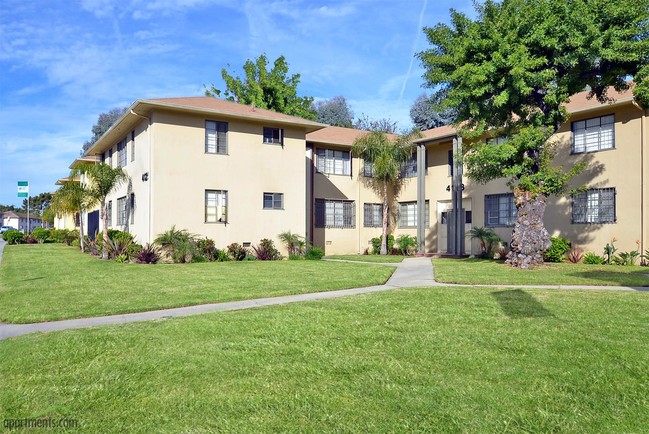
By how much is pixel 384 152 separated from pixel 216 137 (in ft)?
26.6

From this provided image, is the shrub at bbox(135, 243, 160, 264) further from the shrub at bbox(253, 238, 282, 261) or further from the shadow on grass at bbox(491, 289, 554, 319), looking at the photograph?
Result: the shadow on grass at bbox(491, 289, 554, 319)

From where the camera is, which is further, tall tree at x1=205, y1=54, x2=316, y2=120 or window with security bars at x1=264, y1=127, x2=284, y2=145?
tall tree at x1=205, y1=54, x2=316, y2=120

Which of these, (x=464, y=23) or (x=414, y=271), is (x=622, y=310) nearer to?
(x=414, y=271)

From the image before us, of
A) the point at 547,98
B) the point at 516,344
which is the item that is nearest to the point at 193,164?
the point at 547,98

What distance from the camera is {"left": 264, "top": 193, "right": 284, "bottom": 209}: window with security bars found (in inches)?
837

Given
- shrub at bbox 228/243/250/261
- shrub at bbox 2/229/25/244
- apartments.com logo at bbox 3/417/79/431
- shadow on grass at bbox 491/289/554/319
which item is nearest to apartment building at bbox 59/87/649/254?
shrub at bbox 228/243/250/261

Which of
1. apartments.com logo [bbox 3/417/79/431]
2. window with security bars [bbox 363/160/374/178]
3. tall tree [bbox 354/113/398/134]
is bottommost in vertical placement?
apartments.com logo [bbox 3/417/79/431]

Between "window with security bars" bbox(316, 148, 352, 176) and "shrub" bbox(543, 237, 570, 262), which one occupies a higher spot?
"window with security bars" bbox(316, 148, 352, 176)

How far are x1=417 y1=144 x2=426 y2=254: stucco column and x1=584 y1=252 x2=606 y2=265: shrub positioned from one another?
7666 mm

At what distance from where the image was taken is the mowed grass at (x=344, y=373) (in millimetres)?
3787

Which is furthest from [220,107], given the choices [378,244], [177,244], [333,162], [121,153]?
[378,244]

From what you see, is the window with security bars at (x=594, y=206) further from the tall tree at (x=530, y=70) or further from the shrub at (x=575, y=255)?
the tall tree at (x=530, y=70)

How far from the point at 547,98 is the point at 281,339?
1231 centimetres

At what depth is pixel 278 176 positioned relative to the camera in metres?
21.5
